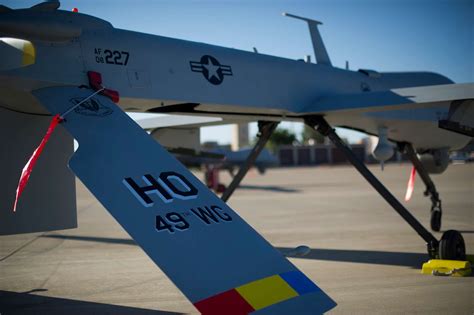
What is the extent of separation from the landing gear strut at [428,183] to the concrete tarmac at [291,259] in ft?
1.80

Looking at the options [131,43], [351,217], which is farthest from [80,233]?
[131,43]

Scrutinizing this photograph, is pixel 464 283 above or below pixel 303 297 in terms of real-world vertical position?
below

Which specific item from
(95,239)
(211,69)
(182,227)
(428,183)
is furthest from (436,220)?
(182,227)

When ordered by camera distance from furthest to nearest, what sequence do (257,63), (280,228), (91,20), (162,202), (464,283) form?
1. (280,228)
2. (257,63)
3. (464,283)
4. (91,20)
5. (162,202)

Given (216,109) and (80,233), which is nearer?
(216,109)

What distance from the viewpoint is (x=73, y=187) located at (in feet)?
19.3

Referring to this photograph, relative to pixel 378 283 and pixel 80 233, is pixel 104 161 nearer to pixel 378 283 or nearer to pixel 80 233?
pixel 378 283

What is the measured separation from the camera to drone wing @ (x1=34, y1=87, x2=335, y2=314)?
354cm

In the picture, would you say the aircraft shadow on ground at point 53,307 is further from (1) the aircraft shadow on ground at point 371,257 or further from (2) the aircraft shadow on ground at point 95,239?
(2) the aircraft shadow on ground at point 95,239

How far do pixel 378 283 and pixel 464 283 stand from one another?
0.97 meters

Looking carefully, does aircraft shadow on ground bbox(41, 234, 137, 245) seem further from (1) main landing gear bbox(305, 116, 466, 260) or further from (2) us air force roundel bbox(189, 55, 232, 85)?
(2) us air force roundel bbox(189, 55, 232, 85)

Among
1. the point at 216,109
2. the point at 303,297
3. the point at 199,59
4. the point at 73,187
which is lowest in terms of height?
the point at 303,297

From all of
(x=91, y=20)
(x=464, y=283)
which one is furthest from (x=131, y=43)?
(x=464, y=283)

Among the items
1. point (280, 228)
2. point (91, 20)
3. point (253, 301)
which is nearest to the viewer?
point (253, 301)
